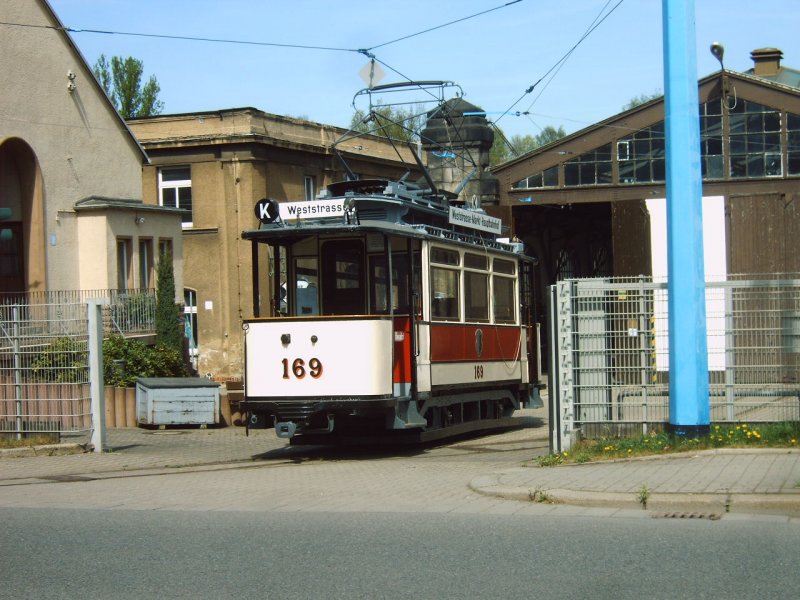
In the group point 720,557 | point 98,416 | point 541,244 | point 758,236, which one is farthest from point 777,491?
point 541,244

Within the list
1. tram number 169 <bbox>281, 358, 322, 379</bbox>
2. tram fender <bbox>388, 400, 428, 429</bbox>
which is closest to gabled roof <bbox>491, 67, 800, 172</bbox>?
tram fender <bbox>388, 400, 428, 429</bbox>

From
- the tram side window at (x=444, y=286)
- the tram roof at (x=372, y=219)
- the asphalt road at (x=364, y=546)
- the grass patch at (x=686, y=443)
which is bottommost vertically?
the asphalt road at (x=364, y=546)

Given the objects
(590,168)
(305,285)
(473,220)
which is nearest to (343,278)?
(305,285)

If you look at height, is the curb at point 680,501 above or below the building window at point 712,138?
below

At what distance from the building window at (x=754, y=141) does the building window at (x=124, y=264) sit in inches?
684

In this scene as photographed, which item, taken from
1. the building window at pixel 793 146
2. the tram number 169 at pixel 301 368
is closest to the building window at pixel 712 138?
the building window at pixel 793 146

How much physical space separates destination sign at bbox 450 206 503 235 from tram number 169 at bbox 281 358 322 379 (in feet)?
11.3

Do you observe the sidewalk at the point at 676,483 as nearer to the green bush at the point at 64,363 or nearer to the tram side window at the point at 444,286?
the tram side window at the point at 444,286

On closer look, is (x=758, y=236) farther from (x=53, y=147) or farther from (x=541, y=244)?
(x=53, y=147)

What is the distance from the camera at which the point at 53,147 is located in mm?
28797

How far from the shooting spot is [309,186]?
4125cm

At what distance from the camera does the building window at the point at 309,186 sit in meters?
40.8

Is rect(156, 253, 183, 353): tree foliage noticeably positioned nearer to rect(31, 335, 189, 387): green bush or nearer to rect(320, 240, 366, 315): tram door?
rect(31, 335, 189, 387): green bush

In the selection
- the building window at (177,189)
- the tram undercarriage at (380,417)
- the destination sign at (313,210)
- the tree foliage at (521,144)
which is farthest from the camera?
the tree foliage at (521,144)
